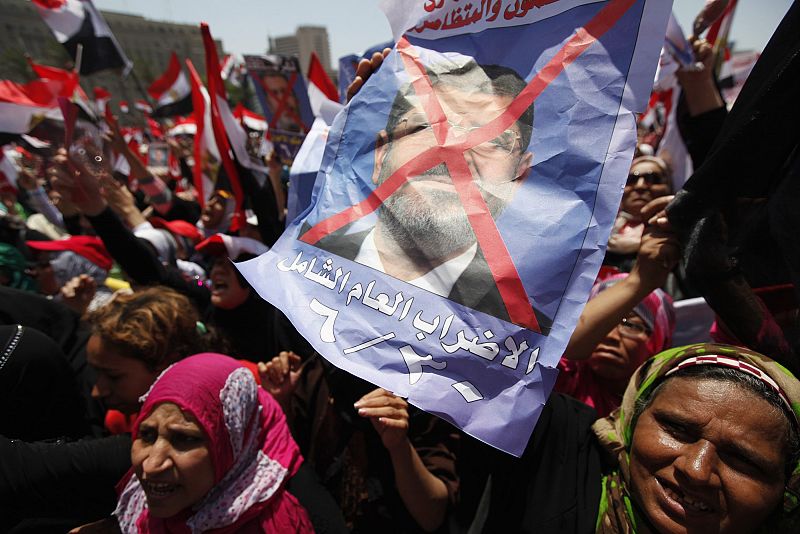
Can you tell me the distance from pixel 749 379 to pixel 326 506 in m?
1.32

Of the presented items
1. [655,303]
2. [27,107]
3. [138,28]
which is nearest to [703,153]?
[655,303]

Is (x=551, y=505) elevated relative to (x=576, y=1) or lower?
lower

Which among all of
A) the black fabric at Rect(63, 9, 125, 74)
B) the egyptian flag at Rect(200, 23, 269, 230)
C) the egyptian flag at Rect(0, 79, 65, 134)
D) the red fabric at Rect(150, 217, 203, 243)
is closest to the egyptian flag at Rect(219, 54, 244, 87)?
the black fabric at Rect(63, 9, 125, 74)

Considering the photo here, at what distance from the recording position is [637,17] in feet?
3.04

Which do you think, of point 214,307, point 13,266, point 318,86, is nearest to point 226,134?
point 214,307

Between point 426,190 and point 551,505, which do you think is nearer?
point 426,190

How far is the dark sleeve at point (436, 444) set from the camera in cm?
157

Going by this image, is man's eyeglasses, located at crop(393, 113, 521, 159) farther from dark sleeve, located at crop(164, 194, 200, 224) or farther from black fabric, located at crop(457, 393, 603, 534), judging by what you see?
dark sleeve, located at crop(164, 194, 200, 224)

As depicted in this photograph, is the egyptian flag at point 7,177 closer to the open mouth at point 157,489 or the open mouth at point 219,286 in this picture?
the open mouth at point 219,286

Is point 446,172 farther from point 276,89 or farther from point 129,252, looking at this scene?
point 276,89

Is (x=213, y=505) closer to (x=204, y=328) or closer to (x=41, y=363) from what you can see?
(x=41, y=363)

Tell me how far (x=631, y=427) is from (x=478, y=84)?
99cm

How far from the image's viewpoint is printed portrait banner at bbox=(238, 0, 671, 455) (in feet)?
2.89

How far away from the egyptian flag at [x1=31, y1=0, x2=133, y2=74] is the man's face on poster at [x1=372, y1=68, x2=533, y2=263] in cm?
525
